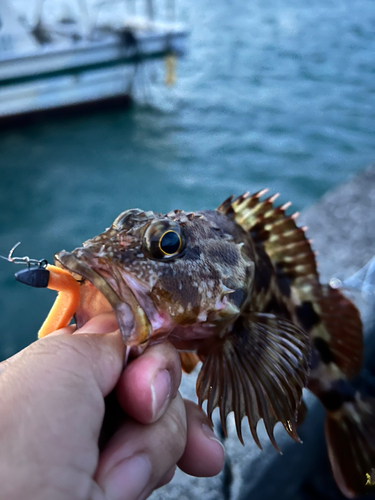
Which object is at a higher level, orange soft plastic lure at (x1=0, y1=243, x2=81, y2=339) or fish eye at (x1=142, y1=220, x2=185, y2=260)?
fish eye at (x1=142, y1=220, x2=185, y2=260)

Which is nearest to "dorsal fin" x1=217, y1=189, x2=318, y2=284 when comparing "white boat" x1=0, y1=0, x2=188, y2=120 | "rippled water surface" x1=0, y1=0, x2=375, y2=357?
"rippled water surface" x1=0, y1=0, x2=375, y2=357

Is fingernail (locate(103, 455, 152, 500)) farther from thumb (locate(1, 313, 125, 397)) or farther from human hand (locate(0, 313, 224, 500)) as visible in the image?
thumb (locate(1, 313, 125, 397))

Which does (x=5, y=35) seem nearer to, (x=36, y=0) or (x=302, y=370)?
(x=36, y=0)

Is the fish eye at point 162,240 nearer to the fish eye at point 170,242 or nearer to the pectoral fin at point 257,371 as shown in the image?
the fish eye at point 170,242

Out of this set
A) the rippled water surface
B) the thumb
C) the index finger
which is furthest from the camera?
the rippled water surface

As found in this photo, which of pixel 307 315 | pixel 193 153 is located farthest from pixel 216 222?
pixel 193 153

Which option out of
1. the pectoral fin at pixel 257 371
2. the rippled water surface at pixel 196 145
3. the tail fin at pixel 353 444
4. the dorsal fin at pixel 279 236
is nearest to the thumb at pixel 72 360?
the pectoral fin at pixel 257 371
